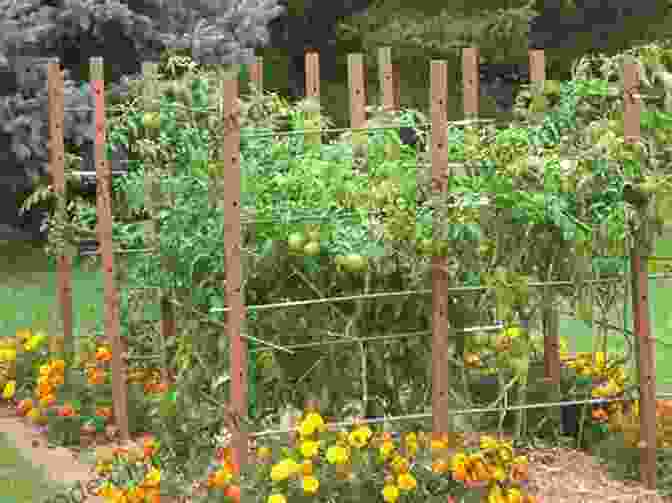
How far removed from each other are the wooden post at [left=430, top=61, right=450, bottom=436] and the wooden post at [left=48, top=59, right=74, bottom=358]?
241 centimetres

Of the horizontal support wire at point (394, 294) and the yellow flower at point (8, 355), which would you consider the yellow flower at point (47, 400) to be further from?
the horizontal support wire at point (394, 294)

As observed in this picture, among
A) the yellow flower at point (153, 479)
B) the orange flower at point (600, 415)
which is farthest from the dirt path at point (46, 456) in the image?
the orange flower at point (600, 415)

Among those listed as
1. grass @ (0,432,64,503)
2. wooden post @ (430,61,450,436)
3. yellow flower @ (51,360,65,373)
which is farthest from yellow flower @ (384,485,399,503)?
yellow flower @ (51,360,65,373)

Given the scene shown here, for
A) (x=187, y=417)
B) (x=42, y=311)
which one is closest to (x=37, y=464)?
(x=187, y=417)

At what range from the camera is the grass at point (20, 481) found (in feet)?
18.2

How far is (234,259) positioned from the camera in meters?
4.93

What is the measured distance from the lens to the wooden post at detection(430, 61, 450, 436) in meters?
5.09

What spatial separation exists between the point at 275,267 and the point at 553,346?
4.73ft

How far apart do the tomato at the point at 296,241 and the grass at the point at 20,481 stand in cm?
137

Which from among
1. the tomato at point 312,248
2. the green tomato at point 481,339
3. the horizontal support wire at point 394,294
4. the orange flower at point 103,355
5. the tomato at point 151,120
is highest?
the tomato at point 151,120

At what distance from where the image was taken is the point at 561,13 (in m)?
21.2

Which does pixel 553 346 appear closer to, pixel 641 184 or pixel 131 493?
pixel 641 184

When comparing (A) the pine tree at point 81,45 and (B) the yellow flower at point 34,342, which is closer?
(B) the yellow flower at point 34,342

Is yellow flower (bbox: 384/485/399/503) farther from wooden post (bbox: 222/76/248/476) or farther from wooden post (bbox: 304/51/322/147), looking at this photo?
wooden post (bbox: 304/51/322/147)
